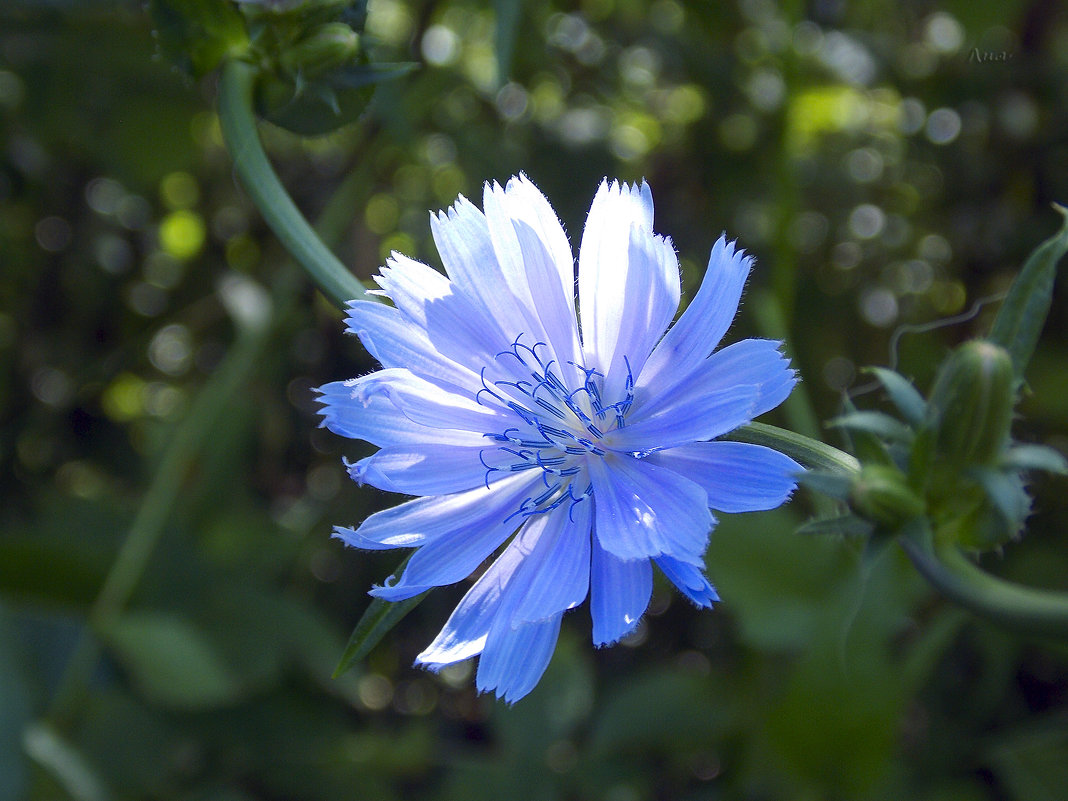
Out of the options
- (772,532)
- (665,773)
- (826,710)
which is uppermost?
(772,532)

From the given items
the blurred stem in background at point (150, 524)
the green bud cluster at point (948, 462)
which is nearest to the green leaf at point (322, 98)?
the green bud cluster at point (948, 462)

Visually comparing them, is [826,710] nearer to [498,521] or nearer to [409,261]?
[498,521]

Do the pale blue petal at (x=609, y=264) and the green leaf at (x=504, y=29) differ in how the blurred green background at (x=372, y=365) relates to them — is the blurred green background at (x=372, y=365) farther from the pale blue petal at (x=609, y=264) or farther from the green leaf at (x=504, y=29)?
the pale blue petal at (x=609, y=264)

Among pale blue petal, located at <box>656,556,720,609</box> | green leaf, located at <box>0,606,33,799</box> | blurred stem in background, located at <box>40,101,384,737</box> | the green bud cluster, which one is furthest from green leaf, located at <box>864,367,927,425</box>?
green leaf, located at <box>0,606,33,799</box>

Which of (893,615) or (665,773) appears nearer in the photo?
(893,615)

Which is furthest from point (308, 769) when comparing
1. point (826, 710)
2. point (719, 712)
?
point (826, 710)
